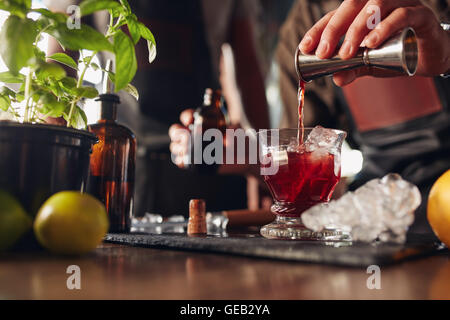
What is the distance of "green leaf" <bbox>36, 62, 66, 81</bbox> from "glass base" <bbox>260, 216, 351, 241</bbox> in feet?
1.72

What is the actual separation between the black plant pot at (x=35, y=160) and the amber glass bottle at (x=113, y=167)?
0.22 m

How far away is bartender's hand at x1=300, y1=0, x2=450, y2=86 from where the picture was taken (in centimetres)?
98

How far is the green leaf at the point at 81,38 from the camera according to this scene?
0.74 metres

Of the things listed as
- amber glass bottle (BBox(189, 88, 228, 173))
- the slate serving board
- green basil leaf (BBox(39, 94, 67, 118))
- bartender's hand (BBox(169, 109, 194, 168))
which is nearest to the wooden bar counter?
the slate serving board

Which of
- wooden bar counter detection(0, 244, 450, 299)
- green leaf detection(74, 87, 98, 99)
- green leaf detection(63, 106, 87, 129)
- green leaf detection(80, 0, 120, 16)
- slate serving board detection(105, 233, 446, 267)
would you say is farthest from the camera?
green leaf detection(63, 106, 87, 129)

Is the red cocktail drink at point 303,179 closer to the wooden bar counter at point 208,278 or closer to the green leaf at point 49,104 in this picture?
the wooden bar counter at point 208,278

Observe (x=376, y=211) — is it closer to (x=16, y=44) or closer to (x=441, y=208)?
(x=441, y=208)

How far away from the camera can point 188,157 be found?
1872 mm

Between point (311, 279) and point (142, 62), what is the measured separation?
2102 millimetres

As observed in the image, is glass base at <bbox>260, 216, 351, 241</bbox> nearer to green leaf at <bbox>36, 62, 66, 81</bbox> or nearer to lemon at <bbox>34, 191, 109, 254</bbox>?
lemon at <bbox>34, 191, 109, 254</bbox>

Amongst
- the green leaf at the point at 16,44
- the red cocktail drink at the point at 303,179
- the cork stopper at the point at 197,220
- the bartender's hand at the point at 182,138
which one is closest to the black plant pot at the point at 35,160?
the green leaf at the point at 16,44

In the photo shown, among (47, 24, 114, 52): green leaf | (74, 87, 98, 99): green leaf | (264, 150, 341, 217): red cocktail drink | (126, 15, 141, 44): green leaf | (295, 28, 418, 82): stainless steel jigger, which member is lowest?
(264, 150, 341, 217): red cocktail drink
